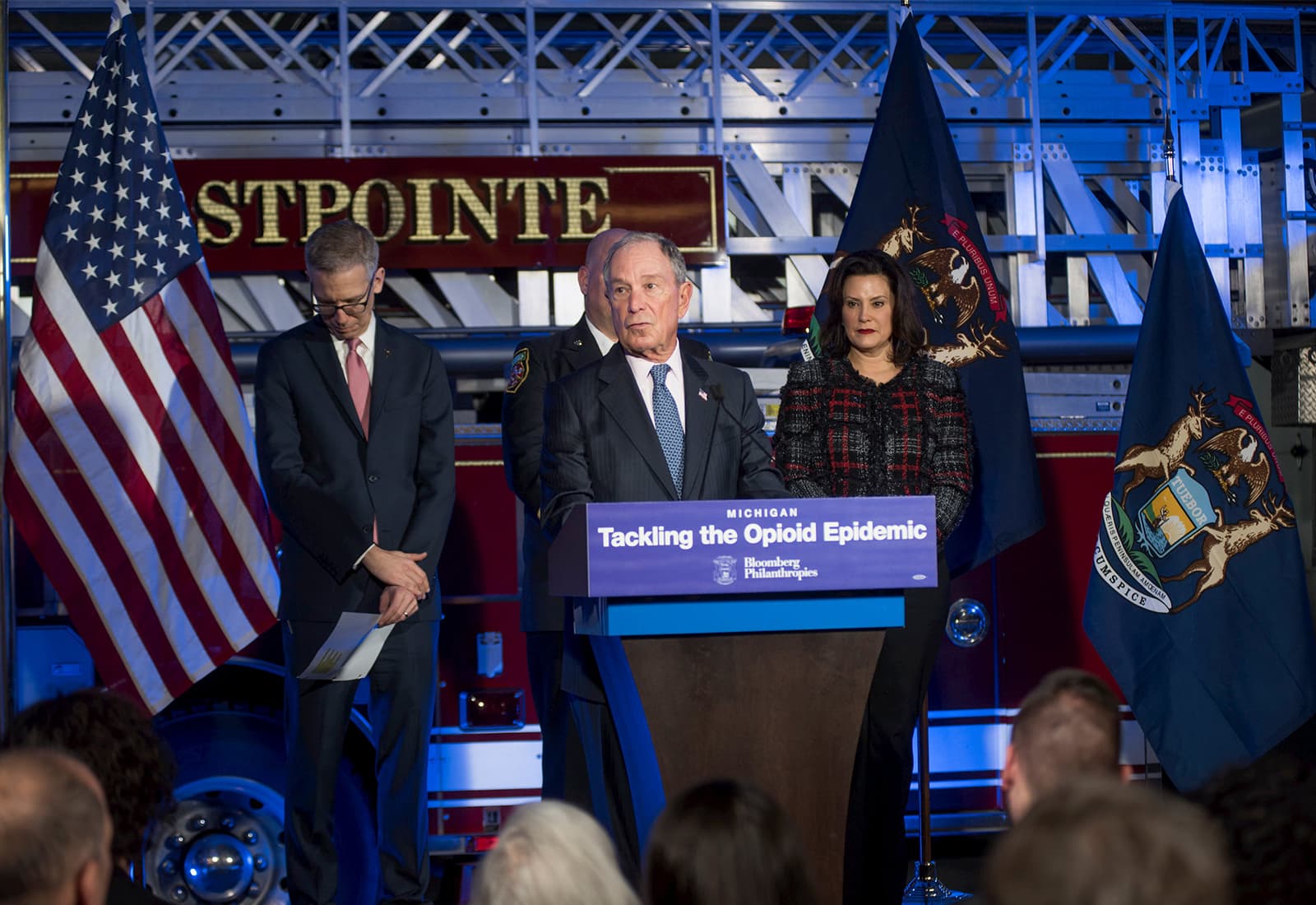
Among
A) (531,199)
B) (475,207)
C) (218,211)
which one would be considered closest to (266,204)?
(218,211)

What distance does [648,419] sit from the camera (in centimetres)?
377

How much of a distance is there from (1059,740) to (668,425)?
1.60 m

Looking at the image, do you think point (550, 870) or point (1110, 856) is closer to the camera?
point (1110, 856)

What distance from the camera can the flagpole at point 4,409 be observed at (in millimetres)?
4852

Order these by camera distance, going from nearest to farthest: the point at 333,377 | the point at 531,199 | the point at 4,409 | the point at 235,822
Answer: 1. the point at 333,377
2. the point at 4,409
3. the point at 235,822
4. the point at 531,199

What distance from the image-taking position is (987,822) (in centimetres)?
587

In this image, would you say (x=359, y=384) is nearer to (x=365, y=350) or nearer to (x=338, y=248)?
(x=365, y=350)

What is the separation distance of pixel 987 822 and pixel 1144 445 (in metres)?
1.62

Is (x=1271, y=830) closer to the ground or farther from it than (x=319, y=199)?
closer to the ground

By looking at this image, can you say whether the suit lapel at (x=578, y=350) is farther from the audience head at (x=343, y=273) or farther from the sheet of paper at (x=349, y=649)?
the sheet of paper at (x=349, y=649)

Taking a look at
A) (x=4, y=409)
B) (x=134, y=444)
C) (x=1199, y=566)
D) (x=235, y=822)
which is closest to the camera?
(x=4, y=409)

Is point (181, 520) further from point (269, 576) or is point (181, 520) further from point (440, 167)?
point (440, 167)

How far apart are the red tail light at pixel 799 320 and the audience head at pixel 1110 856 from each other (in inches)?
166

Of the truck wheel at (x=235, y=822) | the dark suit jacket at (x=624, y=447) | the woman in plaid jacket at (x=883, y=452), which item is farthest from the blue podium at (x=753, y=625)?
the truck wheel at (x=235, y=822)
